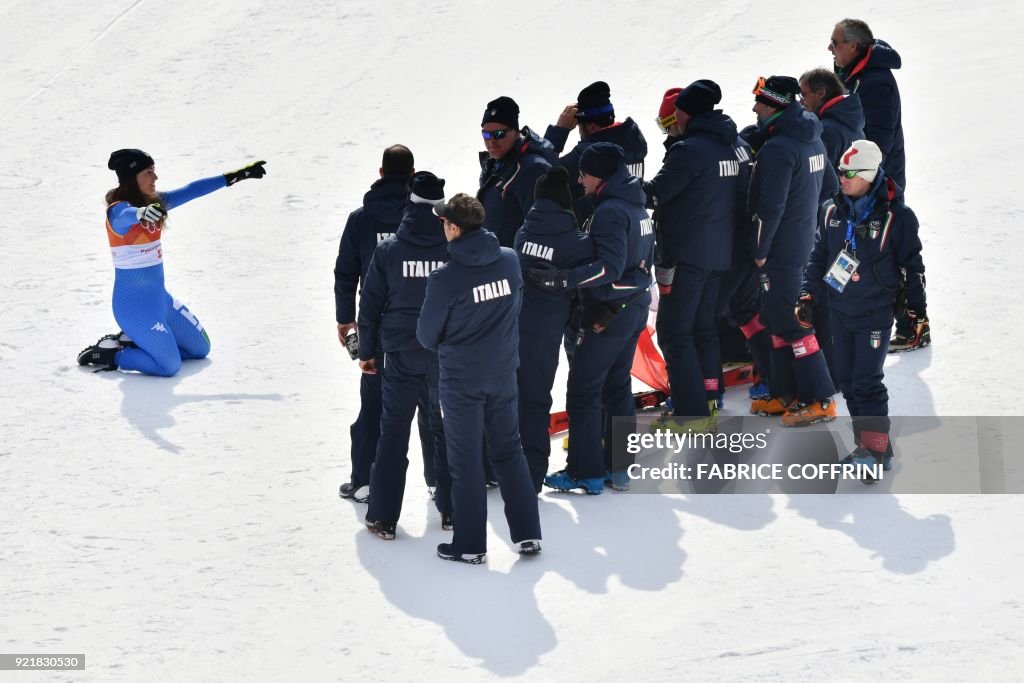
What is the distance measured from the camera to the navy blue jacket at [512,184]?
8.91 metres

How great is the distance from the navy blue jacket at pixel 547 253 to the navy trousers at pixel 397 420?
2.55 feet

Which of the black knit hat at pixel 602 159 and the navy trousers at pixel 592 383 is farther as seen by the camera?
the navy trousers at pixel 592 383

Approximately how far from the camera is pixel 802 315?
884 centimetres

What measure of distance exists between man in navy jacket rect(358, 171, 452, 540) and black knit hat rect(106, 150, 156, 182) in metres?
2.80

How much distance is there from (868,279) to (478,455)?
253cm

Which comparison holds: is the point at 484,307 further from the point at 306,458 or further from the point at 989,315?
the point at 989,315

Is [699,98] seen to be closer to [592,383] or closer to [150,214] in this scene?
[592,383]

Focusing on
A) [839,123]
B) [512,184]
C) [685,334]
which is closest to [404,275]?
[512,184]

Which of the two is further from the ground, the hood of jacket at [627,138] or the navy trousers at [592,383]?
the hood of jacket at [627,138]

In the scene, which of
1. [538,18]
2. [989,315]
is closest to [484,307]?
[989,315]

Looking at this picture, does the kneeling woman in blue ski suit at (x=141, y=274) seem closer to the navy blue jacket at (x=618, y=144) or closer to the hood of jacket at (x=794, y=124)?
the navy blue jacket at (x=618, y=144)

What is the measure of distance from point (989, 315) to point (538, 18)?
25.9 ft

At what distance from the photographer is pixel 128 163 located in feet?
32.6

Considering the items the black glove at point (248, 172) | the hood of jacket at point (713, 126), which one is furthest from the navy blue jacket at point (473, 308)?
the black glove at point (248, 172)
